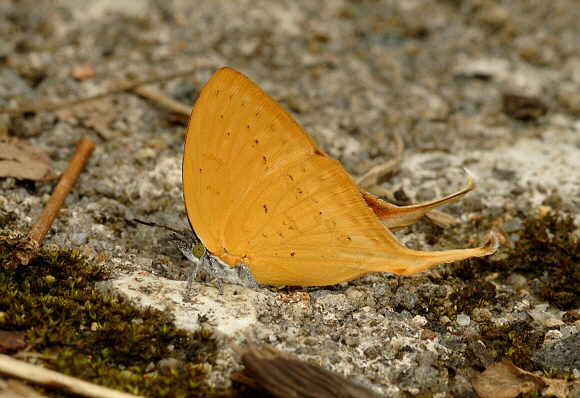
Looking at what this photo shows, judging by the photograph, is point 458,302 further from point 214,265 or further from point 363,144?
point 363,144

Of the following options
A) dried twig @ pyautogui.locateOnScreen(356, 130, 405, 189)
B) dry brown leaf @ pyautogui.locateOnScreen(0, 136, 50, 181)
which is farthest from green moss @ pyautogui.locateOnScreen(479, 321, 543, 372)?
dry brown leaf @ pyautogui.locateOnScreen(0, 136, 50, 181)

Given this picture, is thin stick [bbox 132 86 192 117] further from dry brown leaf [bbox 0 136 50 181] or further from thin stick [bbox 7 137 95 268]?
dry brown leaf [bbox 0 136 50 181]

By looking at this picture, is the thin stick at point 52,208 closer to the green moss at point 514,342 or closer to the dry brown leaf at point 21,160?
the dry brown leaf at point 21,160

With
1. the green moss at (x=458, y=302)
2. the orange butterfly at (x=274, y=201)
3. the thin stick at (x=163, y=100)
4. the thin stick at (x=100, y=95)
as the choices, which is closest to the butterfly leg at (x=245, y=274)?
the orange butterfly at (x=274, y=201)

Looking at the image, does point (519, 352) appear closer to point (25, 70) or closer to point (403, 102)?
point (403, 102)

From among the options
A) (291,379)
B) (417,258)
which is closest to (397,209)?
(417,258)
